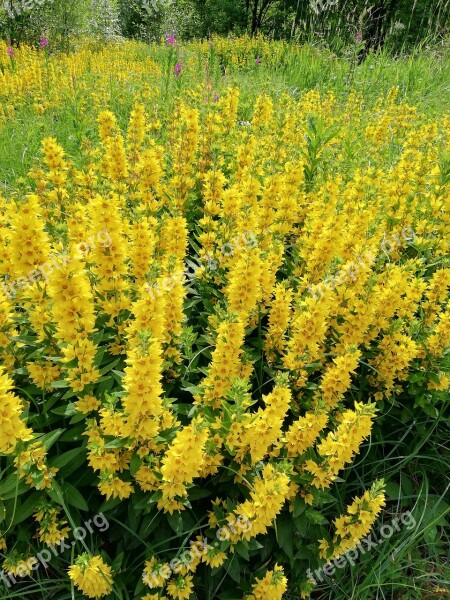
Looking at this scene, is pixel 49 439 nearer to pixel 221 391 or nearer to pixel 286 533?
pixel 221 391

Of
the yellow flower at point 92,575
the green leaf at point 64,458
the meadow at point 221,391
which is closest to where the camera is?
the yellow flower at point 92,575

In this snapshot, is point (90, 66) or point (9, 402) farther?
point (90, 66)

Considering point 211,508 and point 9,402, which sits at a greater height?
point 9,402

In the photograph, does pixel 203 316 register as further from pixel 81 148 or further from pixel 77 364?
pixel 81 148

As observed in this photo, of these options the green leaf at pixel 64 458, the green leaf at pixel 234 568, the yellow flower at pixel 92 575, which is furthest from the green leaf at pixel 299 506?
the green leaf at pixel 64 458

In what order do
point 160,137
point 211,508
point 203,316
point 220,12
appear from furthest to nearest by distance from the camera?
point 220,12 < point 160,137 < point 203,316 < point 211,508

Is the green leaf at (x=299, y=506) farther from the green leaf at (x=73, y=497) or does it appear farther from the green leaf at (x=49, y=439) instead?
the green leaf at (x=49, y=439)

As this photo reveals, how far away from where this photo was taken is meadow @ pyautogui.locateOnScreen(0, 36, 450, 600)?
1.95m

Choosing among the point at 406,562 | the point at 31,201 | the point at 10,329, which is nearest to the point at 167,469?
the point at 10,329

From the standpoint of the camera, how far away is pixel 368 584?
2400 mm

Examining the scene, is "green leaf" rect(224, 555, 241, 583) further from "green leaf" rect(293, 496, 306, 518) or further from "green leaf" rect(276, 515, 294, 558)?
"green leaf" rect(293, 496, 306, 518)

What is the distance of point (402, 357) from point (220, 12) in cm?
1899

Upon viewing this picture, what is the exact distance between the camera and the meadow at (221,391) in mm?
1946

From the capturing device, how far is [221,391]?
82.9 inches
